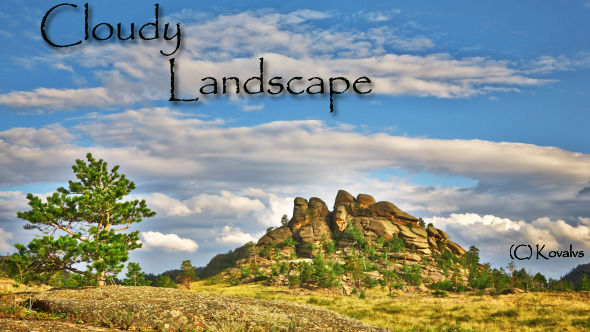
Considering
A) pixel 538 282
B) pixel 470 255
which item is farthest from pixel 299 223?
pixel 538 282

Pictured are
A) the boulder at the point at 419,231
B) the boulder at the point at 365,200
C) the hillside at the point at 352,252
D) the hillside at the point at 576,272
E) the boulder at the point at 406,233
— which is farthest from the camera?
the hillside at the point at 576,272

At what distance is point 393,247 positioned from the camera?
114 metres

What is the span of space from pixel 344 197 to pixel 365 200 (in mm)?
7051

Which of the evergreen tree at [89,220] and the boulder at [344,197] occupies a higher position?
the boulder at [344,197]

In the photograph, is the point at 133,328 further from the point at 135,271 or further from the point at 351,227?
the point at 351,227

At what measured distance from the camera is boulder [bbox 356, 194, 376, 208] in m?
138

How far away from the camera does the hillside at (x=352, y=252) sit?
8888 centimetres

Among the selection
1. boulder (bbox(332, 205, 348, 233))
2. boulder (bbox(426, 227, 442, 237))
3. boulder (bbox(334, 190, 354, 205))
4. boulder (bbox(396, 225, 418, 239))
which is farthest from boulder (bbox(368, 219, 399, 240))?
boulder (bbox(334, 190, 354, 205))

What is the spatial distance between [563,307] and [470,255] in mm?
86089

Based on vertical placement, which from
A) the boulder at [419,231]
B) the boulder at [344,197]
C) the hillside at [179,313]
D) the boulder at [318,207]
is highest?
the boulder at [344,197]

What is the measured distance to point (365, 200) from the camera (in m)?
138

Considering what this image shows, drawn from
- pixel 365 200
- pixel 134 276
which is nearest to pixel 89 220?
pixel 134 276

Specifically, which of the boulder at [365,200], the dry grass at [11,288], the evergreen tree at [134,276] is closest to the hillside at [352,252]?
the boulder at [365,200]

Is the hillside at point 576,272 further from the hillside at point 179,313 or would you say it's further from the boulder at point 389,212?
the hillside at point 179,313
